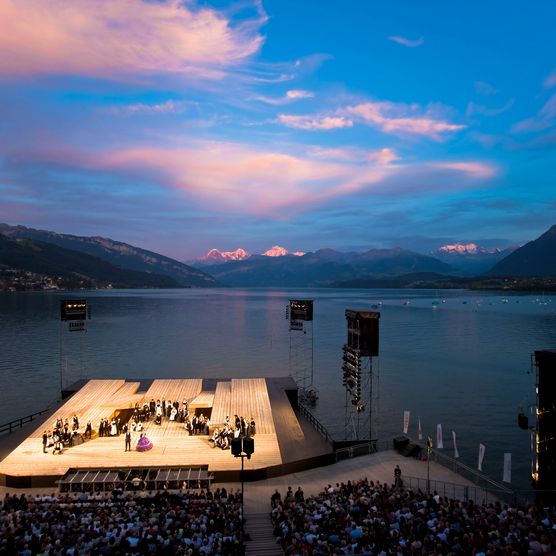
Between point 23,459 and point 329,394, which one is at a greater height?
point 23,459

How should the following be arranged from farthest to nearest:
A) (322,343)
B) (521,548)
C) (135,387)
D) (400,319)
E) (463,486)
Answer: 1. (400,319)
2. (322,343)
3. (135,387)
4. (463,486)
5. (521,548)

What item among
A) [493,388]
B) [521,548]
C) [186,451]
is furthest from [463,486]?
[493,388]

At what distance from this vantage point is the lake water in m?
46.5

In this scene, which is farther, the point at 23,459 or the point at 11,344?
the point at 11,344

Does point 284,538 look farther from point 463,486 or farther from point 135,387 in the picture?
point 135,387

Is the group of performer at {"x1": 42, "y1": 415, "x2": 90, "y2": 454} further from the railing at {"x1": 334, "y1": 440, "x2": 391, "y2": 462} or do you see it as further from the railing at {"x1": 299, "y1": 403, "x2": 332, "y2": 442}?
the railing at {"x1": 299, "y1": 403, "x2": 332, "y2": 442}

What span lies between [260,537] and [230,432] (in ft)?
37.1

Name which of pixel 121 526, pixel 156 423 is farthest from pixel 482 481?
pixel 121 526

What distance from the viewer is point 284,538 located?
16.9m

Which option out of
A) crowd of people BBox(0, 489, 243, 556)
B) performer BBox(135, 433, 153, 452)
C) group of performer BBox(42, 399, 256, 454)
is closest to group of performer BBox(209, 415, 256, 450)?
group of performer BBox(42, 399, 256, 454)

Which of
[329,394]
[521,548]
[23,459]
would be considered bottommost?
[329,394]

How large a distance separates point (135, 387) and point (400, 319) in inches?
4817

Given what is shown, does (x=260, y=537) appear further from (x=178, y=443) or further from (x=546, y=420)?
(x=546, y=420)

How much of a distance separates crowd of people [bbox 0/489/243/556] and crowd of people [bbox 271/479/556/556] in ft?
7.51
